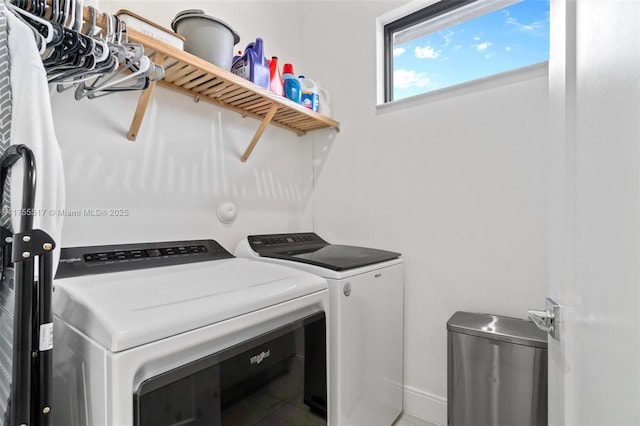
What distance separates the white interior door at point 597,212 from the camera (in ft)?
1.38

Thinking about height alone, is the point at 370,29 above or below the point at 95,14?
above

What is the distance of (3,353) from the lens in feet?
2.60

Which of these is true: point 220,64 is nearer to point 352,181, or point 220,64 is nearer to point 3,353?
point 352,181

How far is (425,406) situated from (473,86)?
6.12ft

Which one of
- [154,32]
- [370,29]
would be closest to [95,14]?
[154,32]

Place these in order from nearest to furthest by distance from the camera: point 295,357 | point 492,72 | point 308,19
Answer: point 295,357
point 492,72
point 308,19

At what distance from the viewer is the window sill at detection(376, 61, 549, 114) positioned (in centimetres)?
150

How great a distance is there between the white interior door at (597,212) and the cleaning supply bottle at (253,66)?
126 centimetres

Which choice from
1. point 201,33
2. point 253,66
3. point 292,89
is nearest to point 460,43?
point 292,89

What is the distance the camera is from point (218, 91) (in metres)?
1.61

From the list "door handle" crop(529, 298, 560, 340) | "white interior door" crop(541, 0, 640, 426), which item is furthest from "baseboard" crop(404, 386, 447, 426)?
"door handle" crop(529, 298, 560, 340)

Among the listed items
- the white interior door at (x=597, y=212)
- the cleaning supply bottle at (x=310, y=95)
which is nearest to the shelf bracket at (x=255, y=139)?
the cleaning supply bottle at (x=310, y=95)

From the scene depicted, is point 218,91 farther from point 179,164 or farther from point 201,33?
point 179,164

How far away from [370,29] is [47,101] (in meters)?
1.94
